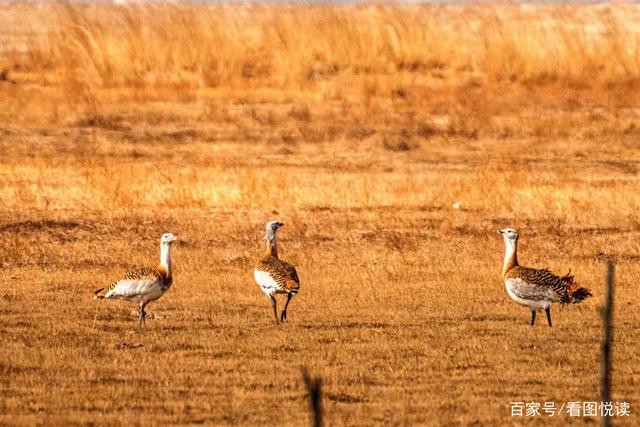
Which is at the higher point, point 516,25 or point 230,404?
point 516,25

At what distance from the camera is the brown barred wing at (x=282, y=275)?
43.1 feet

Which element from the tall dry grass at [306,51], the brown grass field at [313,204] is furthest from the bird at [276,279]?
the tall dry grass at [306,51]

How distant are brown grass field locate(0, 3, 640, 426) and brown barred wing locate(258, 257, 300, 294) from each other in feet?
1.14

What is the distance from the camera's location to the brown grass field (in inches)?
440

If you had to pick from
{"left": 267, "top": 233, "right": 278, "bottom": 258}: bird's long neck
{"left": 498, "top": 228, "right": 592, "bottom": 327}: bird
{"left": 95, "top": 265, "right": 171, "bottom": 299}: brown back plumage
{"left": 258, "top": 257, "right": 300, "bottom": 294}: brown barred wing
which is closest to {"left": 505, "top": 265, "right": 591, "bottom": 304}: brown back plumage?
{"left": 498, "top": 228, "right": 592, "bottom": 327}: bird

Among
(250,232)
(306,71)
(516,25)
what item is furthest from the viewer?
(516,25)

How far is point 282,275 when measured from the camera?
43.4 feet

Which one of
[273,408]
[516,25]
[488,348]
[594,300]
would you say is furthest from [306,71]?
[273,408]

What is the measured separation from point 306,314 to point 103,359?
2.60 m

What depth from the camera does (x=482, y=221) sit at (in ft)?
64.3

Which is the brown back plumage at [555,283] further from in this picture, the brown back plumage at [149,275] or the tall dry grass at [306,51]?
the tall dry grass at [306,51]

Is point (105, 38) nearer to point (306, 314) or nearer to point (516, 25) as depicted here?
point (516, 25)

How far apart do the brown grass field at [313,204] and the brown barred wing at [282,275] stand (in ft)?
1.14

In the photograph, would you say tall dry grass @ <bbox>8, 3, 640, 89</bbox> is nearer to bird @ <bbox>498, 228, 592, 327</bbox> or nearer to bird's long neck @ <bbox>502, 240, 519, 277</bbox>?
bird's long neck @ <bbox>502, 240, 519, 277</bbox>
